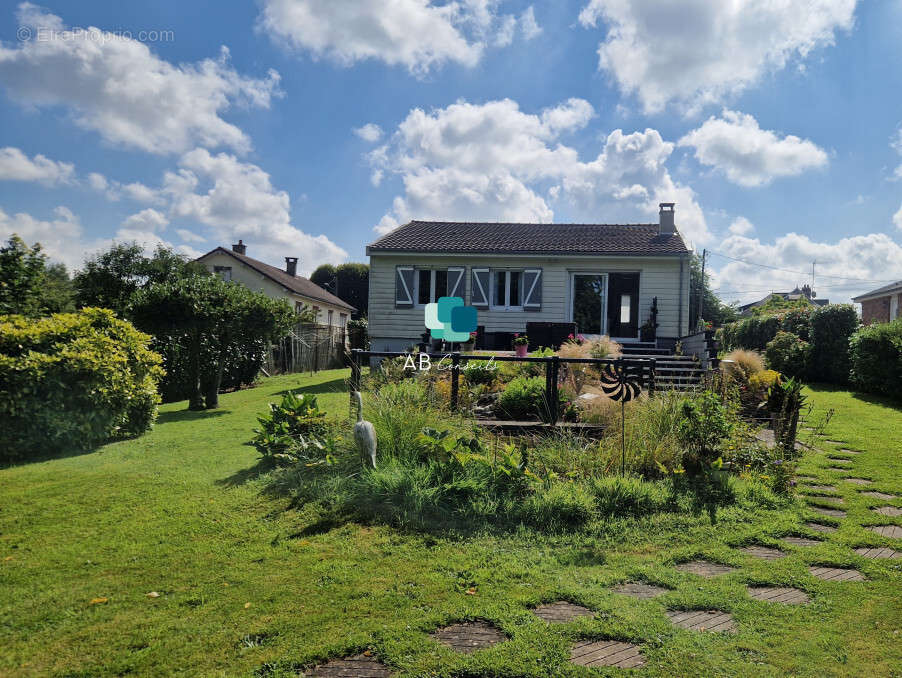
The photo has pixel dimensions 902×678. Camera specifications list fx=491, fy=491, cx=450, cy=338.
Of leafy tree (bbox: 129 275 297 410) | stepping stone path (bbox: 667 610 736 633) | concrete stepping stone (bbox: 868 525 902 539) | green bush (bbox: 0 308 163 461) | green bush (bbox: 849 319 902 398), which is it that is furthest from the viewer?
green bush (bbox: 849 319 902 398)

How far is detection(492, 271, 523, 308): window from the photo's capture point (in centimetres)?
1535

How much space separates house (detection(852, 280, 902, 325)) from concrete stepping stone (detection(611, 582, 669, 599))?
27408mm

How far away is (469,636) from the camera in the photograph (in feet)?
7.97

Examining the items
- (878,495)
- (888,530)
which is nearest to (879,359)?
(878,495)

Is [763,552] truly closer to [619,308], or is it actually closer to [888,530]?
[888,530]

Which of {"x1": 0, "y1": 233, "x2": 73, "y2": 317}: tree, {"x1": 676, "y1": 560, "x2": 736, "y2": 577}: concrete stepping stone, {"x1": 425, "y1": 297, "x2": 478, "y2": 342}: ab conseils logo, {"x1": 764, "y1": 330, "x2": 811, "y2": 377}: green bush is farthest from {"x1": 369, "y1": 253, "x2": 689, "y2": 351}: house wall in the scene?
{"x1": 676, "y1": 560, "x2": 736, "y2": 577}: concrete stepping stone

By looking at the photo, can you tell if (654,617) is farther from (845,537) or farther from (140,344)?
(140,344)

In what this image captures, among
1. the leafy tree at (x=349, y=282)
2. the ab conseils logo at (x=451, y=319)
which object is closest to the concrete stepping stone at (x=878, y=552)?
the ab conseils logo at (x=451, y=319)

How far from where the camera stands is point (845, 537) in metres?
3.70

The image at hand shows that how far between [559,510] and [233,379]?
11.2 meters

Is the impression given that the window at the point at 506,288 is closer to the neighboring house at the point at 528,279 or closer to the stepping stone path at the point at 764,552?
the neighboring house at the point at 528,279

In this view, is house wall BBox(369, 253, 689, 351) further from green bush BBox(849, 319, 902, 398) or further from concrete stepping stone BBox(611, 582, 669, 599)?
concrete stepping stone BBox(611, 582, 669, 599)

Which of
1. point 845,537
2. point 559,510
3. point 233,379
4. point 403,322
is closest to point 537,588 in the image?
point 559,510

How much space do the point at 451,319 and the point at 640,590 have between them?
10714mm
